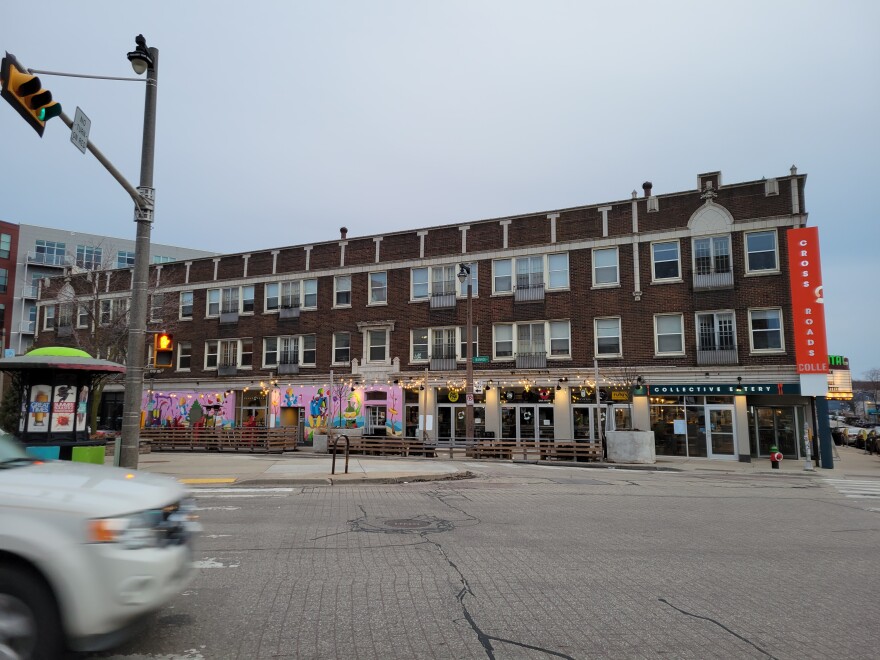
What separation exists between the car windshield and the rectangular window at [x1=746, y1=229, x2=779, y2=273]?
2880 centimetres

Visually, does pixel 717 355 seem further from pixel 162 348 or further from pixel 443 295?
pixel 162 348

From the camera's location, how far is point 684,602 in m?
5.58

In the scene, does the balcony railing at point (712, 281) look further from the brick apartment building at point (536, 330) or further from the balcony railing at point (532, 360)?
the balcony railing at point (532, 360)

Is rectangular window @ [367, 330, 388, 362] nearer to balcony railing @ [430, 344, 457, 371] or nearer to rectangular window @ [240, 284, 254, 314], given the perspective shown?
balcony railing @ [430, 344, 457, 371]

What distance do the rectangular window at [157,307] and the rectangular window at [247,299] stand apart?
485 cm

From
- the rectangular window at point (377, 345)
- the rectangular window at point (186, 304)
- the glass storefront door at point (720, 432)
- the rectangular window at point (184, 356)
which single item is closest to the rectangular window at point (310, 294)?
the rectangular window at point (377, 345)

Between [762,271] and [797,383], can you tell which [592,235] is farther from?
[797,383]

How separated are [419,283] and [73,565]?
31176mm

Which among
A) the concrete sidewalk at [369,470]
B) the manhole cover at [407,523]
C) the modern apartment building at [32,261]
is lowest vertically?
the concrete sidewalk at [369,470]

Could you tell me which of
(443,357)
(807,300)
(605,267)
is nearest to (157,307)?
(443,357)

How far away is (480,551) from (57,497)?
200 inches

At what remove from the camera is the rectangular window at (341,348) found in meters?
35.7

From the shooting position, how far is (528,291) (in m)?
31.4

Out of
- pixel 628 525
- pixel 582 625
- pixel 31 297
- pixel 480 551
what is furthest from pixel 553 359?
pixel 31 297
